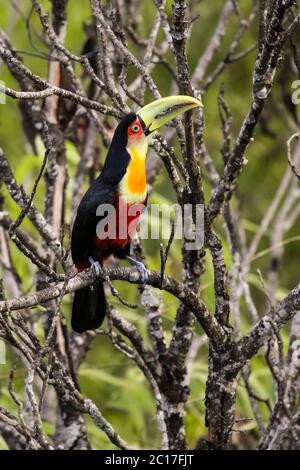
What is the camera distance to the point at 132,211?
12.9ft

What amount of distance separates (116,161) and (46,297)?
47.6 inches

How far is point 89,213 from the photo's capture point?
→ 12.9 feet

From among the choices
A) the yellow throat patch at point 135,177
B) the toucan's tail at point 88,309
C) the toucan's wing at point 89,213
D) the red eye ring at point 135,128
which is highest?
the red eye ring at point 135,128

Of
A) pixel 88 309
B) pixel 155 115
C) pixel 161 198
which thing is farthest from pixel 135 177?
pixel 161 198

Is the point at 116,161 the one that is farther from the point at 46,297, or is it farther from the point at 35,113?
the point at 46,297

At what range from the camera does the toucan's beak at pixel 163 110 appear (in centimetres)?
333

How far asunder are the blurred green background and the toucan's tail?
1.46 ft

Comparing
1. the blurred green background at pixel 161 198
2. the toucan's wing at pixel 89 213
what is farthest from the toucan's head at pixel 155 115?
the blurred green background at pixel 161 198

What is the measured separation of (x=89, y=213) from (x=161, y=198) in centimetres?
142

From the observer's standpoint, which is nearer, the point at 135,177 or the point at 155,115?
the point at 155,115

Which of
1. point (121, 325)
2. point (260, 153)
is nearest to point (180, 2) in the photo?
point (121, 325)

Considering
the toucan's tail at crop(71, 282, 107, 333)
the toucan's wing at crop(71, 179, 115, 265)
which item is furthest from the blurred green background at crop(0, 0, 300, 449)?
the toucan's wing at crop(71, 179, 115, 265)

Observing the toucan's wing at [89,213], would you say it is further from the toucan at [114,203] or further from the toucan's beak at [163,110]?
the toucan's beak at [163,110]

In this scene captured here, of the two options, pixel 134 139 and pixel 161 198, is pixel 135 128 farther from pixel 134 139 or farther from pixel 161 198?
pixel 161 198
